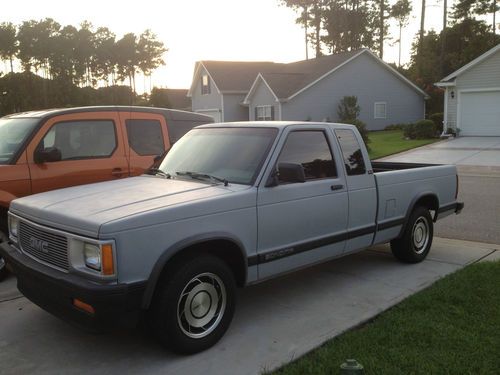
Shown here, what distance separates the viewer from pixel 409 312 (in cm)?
477

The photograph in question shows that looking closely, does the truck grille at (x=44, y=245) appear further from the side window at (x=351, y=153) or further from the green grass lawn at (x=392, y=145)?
the green grass lawn at (x=392, y=145)

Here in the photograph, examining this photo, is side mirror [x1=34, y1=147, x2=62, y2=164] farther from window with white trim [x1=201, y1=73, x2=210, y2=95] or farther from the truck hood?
window with white trim [x1=201, y1=73, x2=210, y2=95]

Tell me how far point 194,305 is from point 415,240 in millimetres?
A: 3629

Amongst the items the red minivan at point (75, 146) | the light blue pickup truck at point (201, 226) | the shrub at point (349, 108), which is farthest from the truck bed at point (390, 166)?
the shrub at point (349, 108)

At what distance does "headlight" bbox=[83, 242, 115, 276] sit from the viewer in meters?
3.56

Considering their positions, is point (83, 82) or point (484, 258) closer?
point (484, 258)

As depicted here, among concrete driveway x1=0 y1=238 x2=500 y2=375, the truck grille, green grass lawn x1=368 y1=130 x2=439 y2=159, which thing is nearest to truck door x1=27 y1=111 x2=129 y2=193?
concrete driveway x1=0 y1=238 x2=500 y2=375

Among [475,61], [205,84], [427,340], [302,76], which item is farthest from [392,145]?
[427,340]

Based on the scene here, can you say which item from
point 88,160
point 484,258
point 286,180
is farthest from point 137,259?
point 484,258

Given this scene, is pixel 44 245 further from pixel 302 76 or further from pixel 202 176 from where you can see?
pixel 302 76

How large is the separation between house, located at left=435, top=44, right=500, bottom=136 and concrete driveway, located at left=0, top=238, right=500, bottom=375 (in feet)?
76.1

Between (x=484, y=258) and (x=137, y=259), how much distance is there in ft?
16.1

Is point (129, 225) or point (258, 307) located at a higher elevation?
point (129, 225)

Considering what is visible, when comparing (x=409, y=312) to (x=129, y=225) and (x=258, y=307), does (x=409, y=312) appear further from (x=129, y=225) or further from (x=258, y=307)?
(x=129, y=225)
